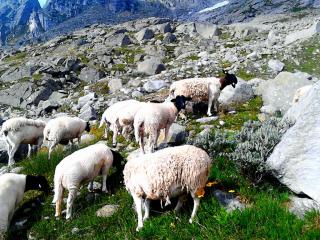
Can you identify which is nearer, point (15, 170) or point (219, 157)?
point (219, 157)

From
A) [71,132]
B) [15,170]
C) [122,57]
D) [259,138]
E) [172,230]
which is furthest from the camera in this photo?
[122,57]

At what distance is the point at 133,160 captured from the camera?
32.8ft

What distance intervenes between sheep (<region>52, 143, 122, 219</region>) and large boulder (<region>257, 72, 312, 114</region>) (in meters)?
9.32

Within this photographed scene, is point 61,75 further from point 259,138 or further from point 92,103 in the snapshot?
point 259,138

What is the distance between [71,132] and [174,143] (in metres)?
5.07

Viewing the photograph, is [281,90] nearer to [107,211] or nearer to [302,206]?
[302,206]

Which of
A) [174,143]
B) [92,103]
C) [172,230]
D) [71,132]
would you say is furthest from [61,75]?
[172,230]

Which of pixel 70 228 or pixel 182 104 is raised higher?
pixel 182 104

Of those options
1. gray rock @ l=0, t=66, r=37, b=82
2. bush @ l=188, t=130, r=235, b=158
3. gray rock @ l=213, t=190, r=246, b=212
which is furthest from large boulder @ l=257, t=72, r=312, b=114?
gray rock @ l=0, t=66, r=37, b=82

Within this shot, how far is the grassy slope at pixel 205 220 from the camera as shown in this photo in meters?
7.41

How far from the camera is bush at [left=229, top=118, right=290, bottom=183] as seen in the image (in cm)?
978

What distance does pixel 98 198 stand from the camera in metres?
11.3

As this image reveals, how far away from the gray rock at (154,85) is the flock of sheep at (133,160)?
10685 millimetres

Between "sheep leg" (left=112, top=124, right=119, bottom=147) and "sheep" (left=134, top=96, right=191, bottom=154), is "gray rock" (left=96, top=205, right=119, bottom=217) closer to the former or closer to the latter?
"sheep" (left=134, top=96, right=191, bottom=154)
